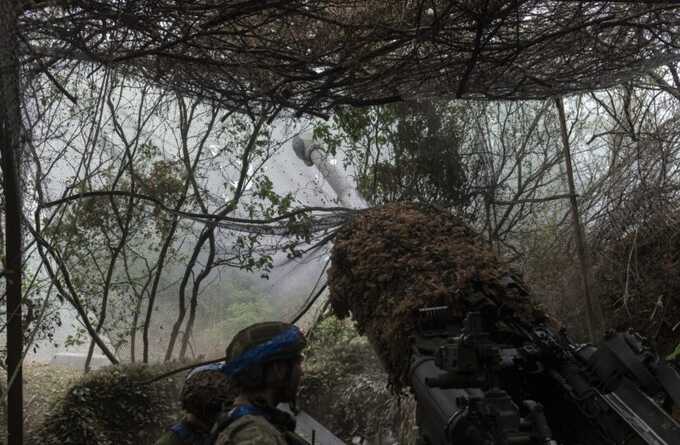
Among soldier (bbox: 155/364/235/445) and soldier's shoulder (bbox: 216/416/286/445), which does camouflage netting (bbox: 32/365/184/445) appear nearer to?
soldier (bbox: 155/364/235/445)

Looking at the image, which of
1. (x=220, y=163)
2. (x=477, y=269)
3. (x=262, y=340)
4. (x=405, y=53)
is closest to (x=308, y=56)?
(x=405, y=53)

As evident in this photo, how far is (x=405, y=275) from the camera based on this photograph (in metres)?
3.46

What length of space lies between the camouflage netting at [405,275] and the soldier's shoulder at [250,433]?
4.52 ft

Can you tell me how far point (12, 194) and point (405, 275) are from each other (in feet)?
8.17

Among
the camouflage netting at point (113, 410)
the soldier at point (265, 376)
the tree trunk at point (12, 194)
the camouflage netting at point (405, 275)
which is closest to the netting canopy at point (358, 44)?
the tree trunk at point (12, 194)

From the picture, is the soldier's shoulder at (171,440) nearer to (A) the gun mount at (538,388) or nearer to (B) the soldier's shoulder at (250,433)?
(B) the soldier's shoulder at (250,433)

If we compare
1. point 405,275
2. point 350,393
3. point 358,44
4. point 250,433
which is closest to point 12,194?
point 358,44

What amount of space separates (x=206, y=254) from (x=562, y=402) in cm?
612

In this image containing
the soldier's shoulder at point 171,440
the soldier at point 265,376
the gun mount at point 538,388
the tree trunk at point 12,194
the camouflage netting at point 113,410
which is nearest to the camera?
the soldier at point 265,376

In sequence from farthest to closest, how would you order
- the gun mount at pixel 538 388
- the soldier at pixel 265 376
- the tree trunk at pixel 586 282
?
the tree trunk at pixel 586 282 → the gun mount at pixel 538 388 → the soldier at pixel 265 376

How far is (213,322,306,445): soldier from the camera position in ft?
6.77

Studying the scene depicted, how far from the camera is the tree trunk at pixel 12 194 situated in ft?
10.0

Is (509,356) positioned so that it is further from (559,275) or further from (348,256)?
(559,275)

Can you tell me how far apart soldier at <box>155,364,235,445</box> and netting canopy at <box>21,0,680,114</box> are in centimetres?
191
